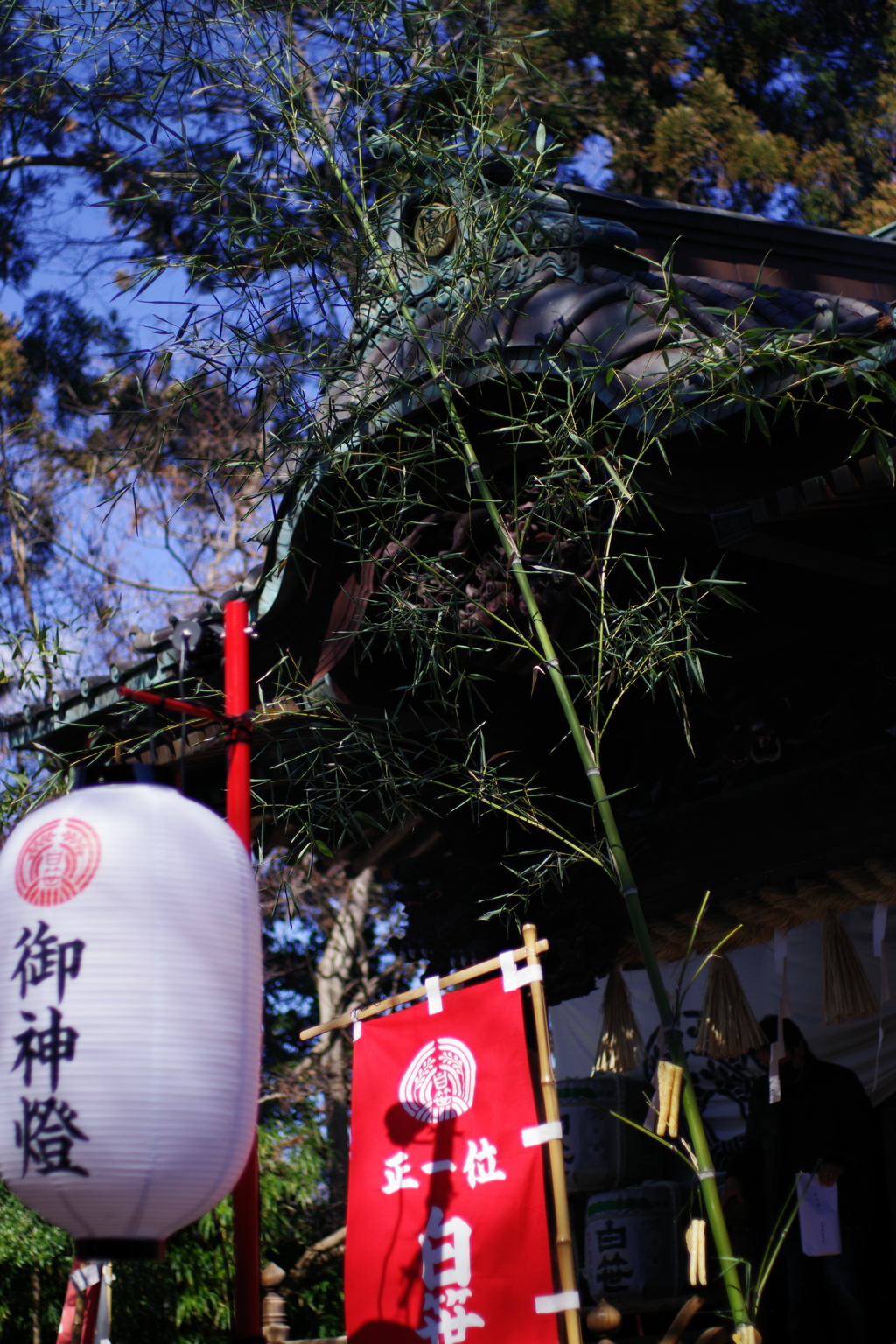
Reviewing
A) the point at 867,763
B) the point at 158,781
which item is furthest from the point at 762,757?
the point at 158,781

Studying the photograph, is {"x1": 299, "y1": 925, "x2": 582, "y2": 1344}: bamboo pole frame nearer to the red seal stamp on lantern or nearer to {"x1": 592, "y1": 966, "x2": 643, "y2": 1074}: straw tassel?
the red seal stamp on lantern

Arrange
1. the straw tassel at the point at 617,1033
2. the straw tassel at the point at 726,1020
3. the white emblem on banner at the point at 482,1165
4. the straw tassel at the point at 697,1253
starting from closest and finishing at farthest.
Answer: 1. the straw tassel at the point at 697,1253
2. the white emblem on banner at the point at 482,1165
3. the straw tassel at the point at 726,1020
4. the straw tassel at the point at 617,1033

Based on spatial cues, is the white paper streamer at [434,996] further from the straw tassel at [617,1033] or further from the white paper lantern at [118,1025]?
the straw tassel at [617,1033]

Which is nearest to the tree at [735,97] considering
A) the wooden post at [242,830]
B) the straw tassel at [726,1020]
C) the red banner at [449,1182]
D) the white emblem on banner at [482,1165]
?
the straw tassel at [726,1020]

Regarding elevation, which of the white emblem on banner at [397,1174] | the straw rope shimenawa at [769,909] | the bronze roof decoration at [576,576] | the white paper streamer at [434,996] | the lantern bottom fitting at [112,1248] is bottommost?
the lantern bottom fitting at [112,1248]

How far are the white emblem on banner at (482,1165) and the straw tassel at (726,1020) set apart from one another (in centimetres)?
231

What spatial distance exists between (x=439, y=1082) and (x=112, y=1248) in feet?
4.52

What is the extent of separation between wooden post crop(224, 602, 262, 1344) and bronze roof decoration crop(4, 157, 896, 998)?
0.81 ft

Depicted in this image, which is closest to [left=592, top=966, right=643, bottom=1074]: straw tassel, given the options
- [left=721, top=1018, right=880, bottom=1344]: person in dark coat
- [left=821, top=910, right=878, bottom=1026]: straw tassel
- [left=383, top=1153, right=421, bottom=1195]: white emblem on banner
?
[left=721, top=1018, right=880, bottom=1344]: person in dark coat

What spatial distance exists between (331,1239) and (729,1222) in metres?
4.25

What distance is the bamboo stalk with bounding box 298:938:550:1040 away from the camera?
349cm

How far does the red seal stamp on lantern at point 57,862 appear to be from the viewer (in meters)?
2.56

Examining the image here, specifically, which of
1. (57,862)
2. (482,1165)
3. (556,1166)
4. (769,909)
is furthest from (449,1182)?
(769,909)

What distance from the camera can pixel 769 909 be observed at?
5.03 metres
